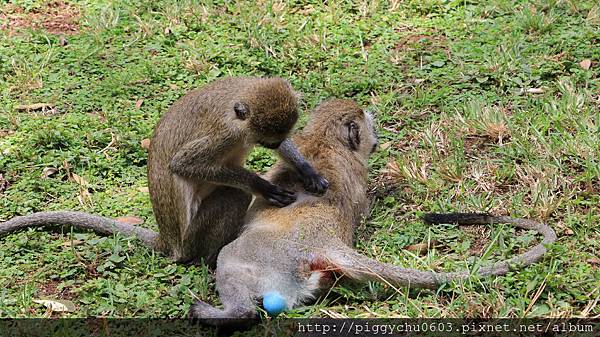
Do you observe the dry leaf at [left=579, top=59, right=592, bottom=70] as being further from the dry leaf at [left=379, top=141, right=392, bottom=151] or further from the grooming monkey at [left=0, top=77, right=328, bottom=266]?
the grooming monkey at [left=0, top=77, right=328, bottom=266]

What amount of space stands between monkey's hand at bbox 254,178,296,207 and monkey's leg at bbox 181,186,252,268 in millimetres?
247

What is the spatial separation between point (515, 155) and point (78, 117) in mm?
3740

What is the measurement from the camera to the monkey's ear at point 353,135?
641cm

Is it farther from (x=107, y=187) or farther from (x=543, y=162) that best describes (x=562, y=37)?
(x=107, y=187)

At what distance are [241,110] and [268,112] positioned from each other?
0.18 meters

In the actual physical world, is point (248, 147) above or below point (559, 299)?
above

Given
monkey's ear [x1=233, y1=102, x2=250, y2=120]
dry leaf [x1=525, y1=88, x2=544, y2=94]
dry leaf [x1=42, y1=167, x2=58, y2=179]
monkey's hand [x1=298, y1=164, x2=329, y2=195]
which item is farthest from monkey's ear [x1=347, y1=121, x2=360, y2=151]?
dry leaf [x1=42, y1=167, x2=58, y2=179]

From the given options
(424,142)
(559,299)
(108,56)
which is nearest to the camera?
(559,299)

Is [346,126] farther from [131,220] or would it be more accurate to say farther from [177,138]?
[131,220]

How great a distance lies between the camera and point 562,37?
792cm

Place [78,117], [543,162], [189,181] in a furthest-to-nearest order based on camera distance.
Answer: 1. [78,117]
2. [543,162]
3. [189,181]

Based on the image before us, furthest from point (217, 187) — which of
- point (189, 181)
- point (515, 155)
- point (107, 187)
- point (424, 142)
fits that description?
point (515, 155)

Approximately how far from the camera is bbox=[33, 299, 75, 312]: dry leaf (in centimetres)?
540

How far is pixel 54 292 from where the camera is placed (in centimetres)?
565
